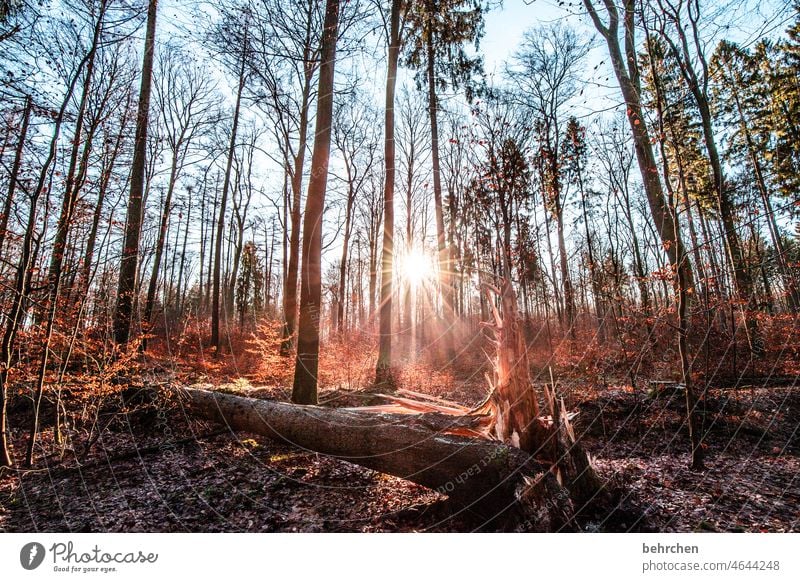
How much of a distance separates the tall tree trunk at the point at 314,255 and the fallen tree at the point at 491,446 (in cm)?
114

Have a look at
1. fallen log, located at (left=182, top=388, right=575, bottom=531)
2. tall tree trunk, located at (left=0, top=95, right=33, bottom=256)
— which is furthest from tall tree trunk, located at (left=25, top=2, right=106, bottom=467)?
fallen log, located at (left=182, top=388, right=575, bottom=531)

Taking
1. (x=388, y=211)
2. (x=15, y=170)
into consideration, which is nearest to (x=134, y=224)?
(x=15, y=170)

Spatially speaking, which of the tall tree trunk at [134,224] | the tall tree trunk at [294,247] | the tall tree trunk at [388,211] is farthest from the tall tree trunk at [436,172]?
the tall tree trunk at [134,224]

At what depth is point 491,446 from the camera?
105 inches

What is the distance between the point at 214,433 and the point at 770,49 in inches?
680

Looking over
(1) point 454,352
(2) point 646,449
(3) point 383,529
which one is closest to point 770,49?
(2) point 646,449

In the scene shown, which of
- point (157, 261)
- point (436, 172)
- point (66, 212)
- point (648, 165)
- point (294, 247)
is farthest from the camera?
point (436, 172)

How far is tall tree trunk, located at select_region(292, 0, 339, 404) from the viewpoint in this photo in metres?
5.30

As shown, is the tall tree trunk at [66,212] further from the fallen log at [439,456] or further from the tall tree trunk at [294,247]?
the tall tree trunk at [294,247]

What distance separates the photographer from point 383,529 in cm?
240

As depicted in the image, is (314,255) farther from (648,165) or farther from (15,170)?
(648,165)

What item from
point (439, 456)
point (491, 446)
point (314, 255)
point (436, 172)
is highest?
point (436, 172)

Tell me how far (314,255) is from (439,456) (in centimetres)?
371

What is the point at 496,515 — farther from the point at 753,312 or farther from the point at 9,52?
the point at 753,312
